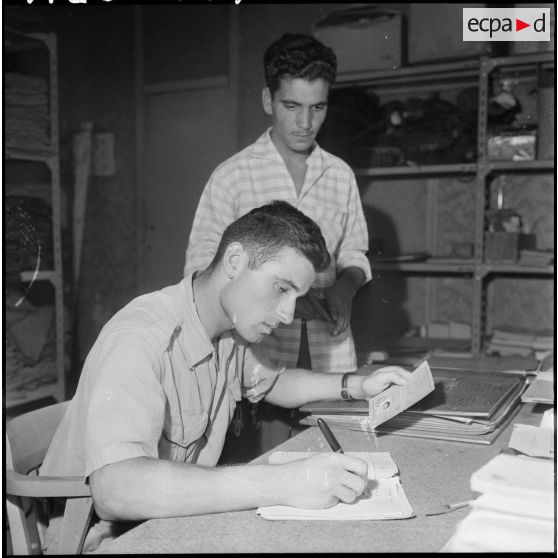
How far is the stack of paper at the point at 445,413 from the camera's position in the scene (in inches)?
50.8

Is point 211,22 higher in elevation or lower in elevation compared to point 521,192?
higher

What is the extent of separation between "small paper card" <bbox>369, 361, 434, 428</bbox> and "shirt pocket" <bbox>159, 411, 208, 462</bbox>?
345 millimetres

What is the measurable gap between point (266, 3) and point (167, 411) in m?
3.22

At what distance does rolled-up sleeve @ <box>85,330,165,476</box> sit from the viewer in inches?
38.3

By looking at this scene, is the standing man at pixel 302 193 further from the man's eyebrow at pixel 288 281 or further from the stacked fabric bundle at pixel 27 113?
the stacked fabric bundle at pixel 27 113

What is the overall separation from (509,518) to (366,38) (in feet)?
9.58

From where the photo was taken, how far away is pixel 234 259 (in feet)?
4.13

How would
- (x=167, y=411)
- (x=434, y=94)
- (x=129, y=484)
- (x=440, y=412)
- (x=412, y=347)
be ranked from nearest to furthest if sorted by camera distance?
(x=129, y=484), (x=167, y=411), (x=440, y=412), (x=412, y=347), (x=434, y=94)

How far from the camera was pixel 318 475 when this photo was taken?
3.16 ft

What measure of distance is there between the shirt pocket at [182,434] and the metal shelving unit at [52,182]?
1859 millimetres

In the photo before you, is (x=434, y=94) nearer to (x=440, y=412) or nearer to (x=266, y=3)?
(x=266, y=3)

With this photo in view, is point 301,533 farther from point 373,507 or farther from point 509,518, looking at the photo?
point 509,518

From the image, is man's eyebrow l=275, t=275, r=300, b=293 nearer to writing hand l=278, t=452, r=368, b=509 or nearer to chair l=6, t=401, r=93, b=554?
writing hand l=278, t=452, r=368, b=509

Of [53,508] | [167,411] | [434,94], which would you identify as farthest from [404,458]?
[434,94]
